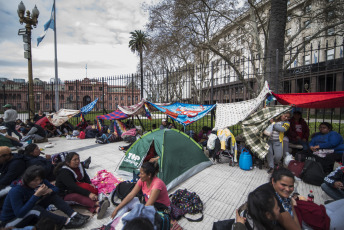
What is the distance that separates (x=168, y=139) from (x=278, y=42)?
5746 mm

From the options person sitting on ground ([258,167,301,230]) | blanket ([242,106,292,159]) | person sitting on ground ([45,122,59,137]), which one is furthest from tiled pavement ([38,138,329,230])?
person sitting on ground ([45,122,59,137])

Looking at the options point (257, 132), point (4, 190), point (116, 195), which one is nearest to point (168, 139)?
point (116, 195)

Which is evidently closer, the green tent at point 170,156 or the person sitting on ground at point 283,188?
the person sitting on ground at point 283,188

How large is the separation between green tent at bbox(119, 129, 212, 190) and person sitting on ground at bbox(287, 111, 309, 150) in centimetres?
296

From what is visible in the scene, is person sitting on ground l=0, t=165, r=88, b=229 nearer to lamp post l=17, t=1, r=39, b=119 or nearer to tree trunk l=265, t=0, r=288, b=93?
tree trunk l=265, t=0, r=288, b=93

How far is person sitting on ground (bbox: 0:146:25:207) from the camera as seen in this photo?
119 inches

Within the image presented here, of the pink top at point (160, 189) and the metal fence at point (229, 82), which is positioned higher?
the metal fence at point (229, 82)

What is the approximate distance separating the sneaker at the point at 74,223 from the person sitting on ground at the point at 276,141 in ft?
15.2

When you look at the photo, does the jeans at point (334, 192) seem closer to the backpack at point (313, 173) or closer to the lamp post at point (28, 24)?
the backpack at point (313, 173)

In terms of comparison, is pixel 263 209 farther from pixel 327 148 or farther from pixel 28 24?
pixel 28 24

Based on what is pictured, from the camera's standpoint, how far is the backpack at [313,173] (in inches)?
159

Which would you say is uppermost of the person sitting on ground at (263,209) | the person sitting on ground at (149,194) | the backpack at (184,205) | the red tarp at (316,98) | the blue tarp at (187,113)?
the red tarp at (316,98)

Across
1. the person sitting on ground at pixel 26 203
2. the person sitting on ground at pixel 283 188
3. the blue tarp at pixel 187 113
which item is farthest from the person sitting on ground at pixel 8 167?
the blue tarp at pixel 187 113

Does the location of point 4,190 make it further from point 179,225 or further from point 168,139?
point 168,139
